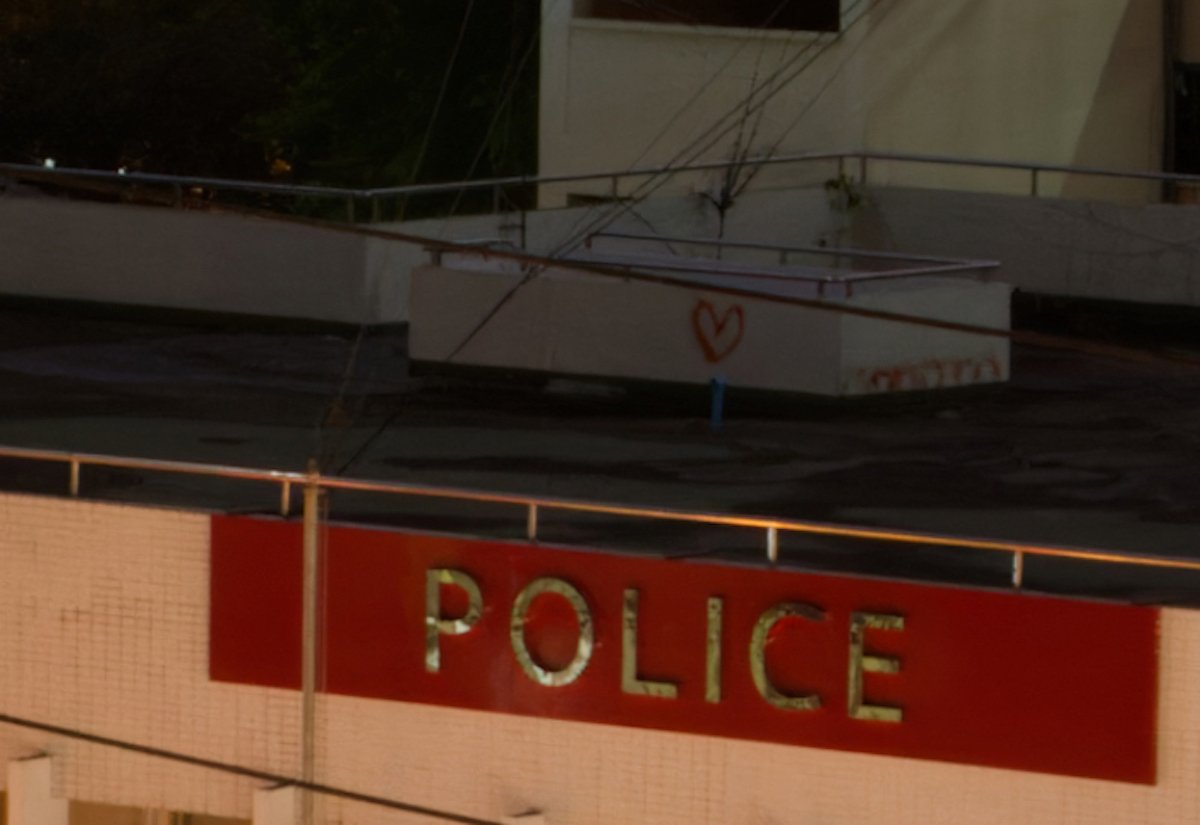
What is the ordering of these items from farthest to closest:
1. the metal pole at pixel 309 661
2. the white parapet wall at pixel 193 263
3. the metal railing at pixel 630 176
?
the metal railing at pixel 630 176 → the white parapet wall at pixel 193 263 → the metal pole at pixel 309 661

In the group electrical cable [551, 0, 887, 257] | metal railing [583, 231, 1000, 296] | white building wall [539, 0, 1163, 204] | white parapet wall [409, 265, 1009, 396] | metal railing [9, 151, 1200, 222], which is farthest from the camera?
white building wall [539, 0, 1163, 204]

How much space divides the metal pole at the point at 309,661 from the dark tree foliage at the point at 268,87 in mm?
31345

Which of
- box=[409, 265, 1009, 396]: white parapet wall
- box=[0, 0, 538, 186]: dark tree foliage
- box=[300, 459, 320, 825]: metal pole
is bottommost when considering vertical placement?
box=[300, 459, 320, 825]: metal pole

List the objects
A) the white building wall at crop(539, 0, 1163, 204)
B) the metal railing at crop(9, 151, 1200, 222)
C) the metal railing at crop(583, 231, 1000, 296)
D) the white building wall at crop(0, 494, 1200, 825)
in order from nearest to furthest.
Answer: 1. the white building wall at crop(0, 494, 1200, 825)
2. the metal railing at crop(583, 231, 1000, 296)
3. the metal railing at crop(9, 151, 1200, 222)
4. the white building wall at crop(539, 0, 1163, 204)

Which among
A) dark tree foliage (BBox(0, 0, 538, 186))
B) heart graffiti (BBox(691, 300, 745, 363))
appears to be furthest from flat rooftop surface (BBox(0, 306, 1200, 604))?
dark tree foliage (BBox(0, 0, 538, 186))

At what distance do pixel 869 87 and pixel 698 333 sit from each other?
825 cm

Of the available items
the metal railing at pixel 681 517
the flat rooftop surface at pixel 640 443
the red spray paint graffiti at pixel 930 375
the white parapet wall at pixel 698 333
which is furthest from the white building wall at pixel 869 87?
the metal railing at pixel 681 517

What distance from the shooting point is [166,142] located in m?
57.5

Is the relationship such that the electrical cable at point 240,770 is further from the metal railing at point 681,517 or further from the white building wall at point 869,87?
the white building wall at point 869,87

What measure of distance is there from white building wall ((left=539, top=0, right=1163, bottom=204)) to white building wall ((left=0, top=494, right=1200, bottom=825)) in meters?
15.4

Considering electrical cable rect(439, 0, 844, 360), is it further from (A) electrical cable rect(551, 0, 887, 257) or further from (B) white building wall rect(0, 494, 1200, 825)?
(B) white building wall rect(0, 494, 1200, 825)

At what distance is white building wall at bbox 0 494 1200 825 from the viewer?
14227mm

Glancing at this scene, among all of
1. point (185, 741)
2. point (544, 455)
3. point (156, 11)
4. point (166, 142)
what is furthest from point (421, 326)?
point (156, 11)

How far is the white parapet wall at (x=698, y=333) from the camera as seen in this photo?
2328 cm
